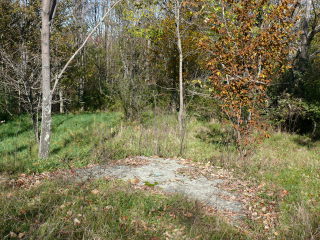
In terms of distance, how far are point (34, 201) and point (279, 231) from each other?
364 centimetres

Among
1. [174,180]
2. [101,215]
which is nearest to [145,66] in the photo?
[174,180]

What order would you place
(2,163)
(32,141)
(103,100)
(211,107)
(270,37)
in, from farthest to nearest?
(103,100) < (211,107) < (32,141) < (270,37) < (2,163)

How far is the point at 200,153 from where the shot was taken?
9.03m

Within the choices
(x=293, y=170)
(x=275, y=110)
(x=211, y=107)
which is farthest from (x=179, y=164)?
(x=211, y=107)

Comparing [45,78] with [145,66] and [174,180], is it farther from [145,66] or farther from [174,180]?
[145,66]

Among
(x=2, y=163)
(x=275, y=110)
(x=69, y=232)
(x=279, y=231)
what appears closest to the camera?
(x=69, y=232)

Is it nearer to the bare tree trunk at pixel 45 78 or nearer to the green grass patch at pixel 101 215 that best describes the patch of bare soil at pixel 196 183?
the green grass patch at pixel 101 215

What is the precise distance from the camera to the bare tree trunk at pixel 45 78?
7286 millimetres

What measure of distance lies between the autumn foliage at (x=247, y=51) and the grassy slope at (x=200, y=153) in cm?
117

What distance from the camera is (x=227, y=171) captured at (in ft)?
24.2

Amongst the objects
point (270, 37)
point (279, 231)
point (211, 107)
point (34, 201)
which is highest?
point (270, 37)

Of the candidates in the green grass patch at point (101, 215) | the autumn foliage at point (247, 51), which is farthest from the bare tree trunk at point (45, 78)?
the autumn foliage at point (247, 51)

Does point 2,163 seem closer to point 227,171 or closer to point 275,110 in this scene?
point 227,171

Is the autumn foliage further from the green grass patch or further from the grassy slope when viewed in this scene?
the green grass patch
